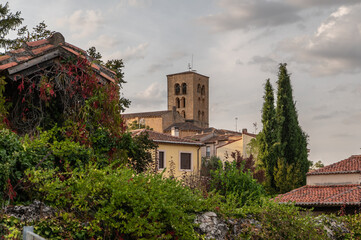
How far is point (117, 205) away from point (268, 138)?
2877 centimetres

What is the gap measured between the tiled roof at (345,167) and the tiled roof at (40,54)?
66.1 ft

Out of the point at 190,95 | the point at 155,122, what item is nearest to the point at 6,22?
the point at 155,122

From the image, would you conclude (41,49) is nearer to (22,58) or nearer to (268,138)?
(22,58)

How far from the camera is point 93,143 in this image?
33.1 feet

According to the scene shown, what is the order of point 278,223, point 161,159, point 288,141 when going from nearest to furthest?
point 278,223, point 288,141, point 161,159

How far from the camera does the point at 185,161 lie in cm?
4059

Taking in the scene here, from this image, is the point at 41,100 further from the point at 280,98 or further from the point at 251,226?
the point at 280,98

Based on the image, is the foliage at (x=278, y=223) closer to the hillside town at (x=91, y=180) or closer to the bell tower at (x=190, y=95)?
the hillside town at (x=91, y=180)

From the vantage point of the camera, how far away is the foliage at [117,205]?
6629 millimetres

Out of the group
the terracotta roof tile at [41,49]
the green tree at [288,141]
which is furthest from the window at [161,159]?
the terracotta roof tile at [41,49]

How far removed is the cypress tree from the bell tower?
82.8 metres

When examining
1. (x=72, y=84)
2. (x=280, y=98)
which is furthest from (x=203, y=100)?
(x=72, y=84)

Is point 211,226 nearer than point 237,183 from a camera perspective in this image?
Yes

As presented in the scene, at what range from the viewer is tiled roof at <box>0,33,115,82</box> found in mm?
9852
